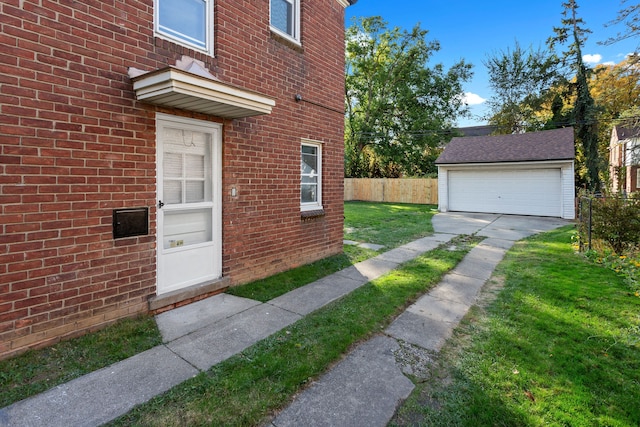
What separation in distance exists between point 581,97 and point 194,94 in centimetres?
2561

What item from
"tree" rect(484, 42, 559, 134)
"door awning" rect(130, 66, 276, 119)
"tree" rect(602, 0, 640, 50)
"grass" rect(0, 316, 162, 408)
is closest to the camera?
"grass" rect(0, 316, 162, 408)

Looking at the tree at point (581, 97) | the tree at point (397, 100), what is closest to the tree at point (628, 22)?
the tree at point (581, 97)

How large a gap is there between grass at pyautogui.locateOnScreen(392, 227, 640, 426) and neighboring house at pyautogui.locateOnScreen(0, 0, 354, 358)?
3.02m

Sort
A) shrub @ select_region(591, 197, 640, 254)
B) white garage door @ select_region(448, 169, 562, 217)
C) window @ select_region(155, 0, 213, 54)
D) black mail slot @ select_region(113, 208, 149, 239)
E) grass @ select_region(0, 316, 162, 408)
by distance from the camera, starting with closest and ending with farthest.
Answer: grass @ select_region(0, 316, 162, 408) < black mail slot @ select_region(113, 208, 149, 239) < window @ select_region(155, 0, 213, 54) < shrub @ select_region(591, 197, 640, 254) < white garage door @ select_region(448, 169, 562, 217)

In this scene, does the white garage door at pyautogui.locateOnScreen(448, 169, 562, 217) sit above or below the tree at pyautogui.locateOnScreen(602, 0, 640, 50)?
below

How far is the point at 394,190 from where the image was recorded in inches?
903

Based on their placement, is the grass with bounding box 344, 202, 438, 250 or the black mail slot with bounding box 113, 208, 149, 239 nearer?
the black mail slot with bounding box 113, 208, 149, 239

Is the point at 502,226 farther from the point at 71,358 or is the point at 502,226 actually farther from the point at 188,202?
the point at 71,358

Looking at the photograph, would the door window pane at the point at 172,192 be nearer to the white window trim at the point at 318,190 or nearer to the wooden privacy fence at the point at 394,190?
the white window trim at the point at 318,190

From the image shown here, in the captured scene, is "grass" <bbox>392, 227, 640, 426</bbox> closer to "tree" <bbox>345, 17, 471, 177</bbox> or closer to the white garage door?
the white garage door

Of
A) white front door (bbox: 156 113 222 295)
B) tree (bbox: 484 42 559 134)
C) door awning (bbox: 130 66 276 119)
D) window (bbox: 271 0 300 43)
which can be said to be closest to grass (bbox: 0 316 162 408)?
white front door (bbox: 156 113 222 295)

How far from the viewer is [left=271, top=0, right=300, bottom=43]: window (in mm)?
5324

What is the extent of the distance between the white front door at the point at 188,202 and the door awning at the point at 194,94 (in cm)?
30

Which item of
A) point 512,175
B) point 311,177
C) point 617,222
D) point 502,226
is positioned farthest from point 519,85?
point 311,177
